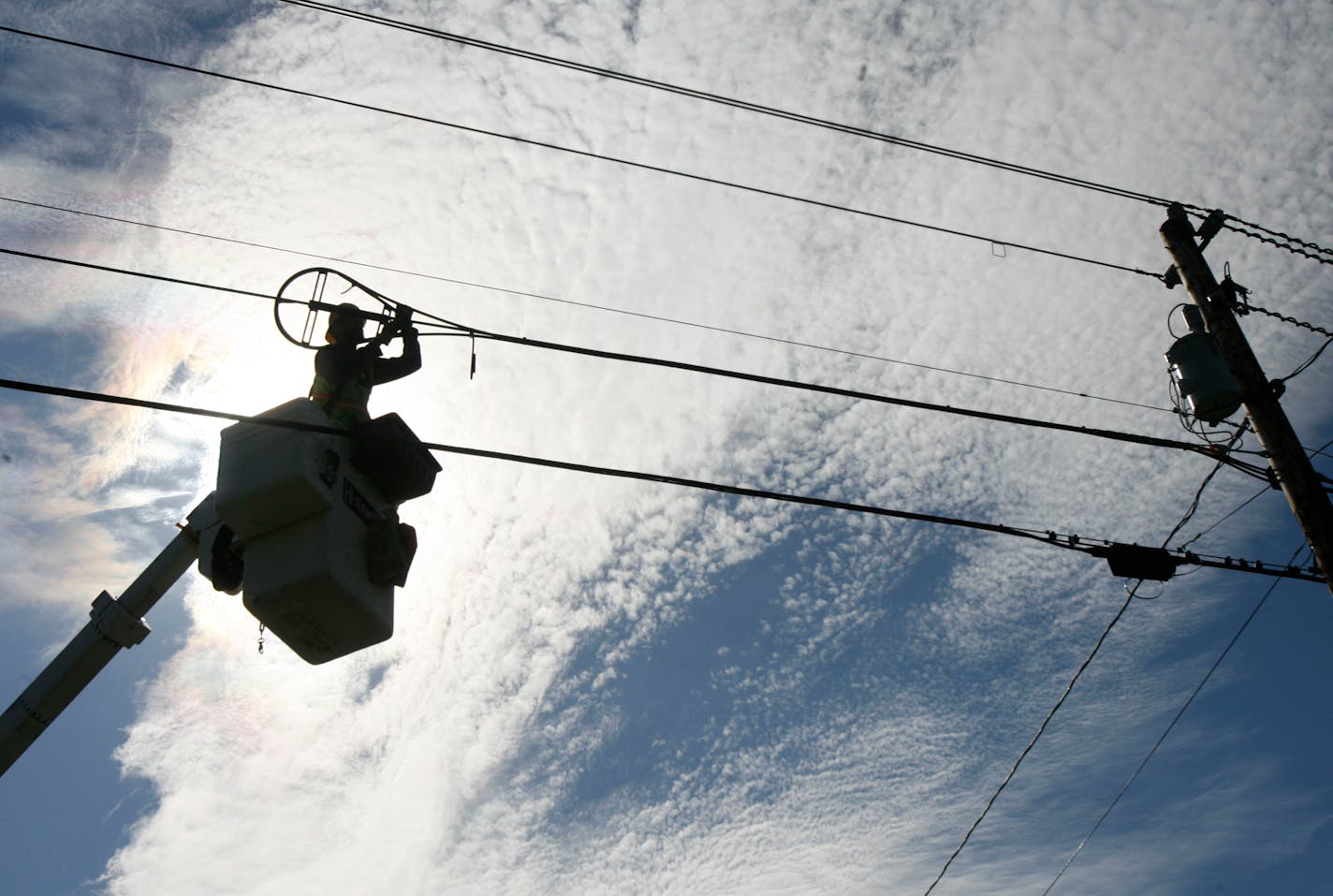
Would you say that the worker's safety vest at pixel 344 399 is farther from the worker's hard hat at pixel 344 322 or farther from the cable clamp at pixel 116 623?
the cable clamp at pixel 116 623

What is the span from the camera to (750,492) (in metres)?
6.08

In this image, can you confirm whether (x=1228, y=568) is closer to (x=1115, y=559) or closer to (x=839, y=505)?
(x=1115, y=559)

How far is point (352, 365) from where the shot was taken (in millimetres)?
5035

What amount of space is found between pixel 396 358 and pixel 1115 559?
5183 mm

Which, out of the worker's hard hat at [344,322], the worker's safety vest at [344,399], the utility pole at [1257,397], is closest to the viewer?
the worker's safety vest at [344,399]

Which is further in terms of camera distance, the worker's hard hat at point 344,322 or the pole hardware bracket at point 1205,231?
the pole hardware bracket at point 1205,231

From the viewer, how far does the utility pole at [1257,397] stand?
Answer: 726cm

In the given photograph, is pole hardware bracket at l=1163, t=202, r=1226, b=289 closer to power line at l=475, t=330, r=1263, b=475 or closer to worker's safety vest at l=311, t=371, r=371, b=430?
power line at l=475, t=330, r=1263, b=475

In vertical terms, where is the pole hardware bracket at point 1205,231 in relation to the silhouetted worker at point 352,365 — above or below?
above

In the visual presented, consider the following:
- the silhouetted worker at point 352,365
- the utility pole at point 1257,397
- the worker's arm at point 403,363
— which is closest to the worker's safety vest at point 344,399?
the silhouetted worker at point 352,365

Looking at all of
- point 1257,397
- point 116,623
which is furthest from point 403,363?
point 1257,397

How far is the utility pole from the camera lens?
7.26m

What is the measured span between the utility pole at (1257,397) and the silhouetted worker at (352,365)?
6.20 m

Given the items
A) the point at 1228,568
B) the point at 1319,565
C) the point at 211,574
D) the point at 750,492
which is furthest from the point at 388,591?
the point at 1319,565
